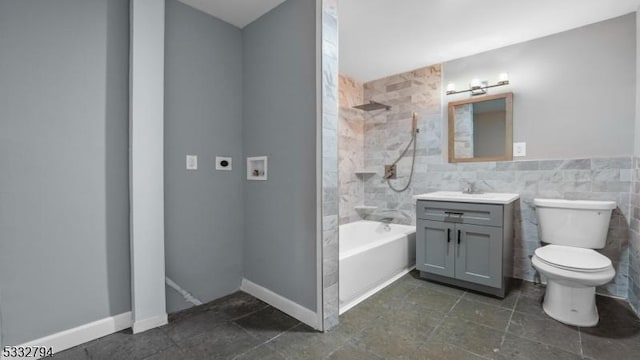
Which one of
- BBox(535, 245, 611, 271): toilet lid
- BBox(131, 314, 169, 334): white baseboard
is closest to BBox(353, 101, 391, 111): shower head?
BBox(535, 245, 611, 271): toilet lid

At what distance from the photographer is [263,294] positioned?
86.9 inches

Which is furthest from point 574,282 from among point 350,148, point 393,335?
point 350,148

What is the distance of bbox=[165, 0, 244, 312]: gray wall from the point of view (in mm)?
2020

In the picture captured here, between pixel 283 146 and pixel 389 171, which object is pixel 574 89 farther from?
pixel 283 146

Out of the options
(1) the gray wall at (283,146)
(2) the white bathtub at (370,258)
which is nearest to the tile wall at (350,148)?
(2) the white bathtub at (370,258)

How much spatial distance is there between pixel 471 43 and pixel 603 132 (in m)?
1.34

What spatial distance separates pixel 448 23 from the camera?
2.24 meters

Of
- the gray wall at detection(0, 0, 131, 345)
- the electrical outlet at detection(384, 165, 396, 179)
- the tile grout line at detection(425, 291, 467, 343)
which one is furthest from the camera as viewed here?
the electrical outlet at detection(384, 165, 396, 179)

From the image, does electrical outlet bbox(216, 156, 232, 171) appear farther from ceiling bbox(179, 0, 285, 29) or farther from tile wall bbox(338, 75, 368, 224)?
tile wall bbox(338, 75, 368, 224)

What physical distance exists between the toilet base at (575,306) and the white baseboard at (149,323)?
2.76 metres

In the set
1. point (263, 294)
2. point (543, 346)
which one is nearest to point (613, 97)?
point (543, 346)

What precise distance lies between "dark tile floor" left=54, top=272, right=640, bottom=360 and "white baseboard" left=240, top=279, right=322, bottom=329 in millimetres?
48

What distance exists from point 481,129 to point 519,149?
1.30 ft

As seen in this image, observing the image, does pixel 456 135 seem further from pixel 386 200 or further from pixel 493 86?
pixel 386 200
